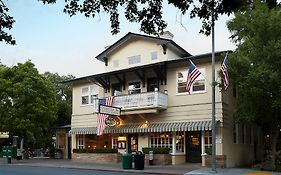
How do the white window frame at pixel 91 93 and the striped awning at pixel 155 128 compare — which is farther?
the white window frame at pixel 91 93

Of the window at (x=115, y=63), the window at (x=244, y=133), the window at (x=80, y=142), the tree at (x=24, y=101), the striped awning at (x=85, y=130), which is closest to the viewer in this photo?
the window at (x=244, y=133)

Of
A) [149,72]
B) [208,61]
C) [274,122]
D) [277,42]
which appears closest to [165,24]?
[277,42]

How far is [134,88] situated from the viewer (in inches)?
1254

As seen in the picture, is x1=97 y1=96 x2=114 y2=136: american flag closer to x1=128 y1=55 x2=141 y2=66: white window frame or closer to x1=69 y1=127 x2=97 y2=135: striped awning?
x1=69 y1=127 x2=97 y2=135: striped awning

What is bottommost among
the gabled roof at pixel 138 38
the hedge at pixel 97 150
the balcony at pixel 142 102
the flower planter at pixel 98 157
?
the flower planter at pixel 98 157

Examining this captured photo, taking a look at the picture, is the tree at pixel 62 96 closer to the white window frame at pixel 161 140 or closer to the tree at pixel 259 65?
the white window frame at pixel 161 140

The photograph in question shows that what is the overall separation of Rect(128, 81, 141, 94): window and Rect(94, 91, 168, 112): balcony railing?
1567 millimetres

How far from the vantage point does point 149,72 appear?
31.0 m

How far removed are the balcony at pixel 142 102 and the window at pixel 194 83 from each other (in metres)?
1.19

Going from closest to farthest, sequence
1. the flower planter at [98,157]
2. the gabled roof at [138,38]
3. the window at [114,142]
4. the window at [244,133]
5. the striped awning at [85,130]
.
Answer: the window at [244,133] → the gabled roof at [138,38] → the flower planter at [98,157] → the window at [114,142] → the striped awning at [85,130]

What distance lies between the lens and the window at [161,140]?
2990cm

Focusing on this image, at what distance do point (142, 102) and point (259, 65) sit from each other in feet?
30.5

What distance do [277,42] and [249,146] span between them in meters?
11.6

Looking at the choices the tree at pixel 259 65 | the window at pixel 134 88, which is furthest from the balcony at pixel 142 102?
the tree at pixel 259 65
